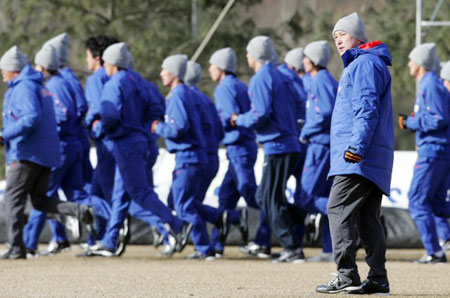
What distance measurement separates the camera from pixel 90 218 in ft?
40.4

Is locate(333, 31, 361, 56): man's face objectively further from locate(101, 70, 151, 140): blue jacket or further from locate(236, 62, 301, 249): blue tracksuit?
locate(101, 70, 151, 140): blue jacket

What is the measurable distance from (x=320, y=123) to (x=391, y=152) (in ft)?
11.1

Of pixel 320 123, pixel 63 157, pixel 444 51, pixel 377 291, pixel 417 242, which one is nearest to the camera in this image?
pixel 377 291

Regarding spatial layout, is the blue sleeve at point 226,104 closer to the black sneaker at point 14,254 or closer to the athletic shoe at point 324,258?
the athletic shoe at point 324,258

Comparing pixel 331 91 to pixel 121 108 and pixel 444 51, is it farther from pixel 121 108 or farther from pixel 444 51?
pixel 444 51

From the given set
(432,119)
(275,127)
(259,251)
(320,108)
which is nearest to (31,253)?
(259,251)

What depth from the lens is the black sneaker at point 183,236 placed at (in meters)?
12.2

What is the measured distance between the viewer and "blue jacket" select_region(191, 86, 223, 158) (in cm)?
1297

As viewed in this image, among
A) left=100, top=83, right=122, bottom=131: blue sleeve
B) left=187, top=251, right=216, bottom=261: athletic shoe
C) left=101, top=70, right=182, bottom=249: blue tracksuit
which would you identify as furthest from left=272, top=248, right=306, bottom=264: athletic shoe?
left=100, top=83, right=122, bottom=131: blue sleeve

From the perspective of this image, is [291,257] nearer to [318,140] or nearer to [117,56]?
[318,140]

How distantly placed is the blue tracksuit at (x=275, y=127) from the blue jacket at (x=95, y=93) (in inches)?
57.2

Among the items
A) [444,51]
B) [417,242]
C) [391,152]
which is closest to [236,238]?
[417,242]

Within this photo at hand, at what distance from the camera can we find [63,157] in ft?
42.0

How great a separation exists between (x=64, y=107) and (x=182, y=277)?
347 cm
